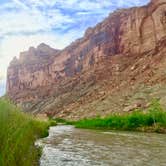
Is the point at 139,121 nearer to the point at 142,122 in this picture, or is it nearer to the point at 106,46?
the point at 142,122

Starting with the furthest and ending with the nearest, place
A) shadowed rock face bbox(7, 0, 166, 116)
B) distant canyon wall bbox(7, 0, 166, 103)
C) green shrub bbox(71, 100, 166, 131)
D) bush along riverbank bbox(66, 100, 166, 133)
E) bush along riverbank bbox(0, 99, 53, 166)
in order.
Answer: distant canyon wall bbox(7, 0, 166, 103) → shadowed rock face bbox(7, 0, 166, 116) → green shrub bbox(71, 100, 166, 131) → bush along riverbank bbox(66, 100, 166, 133) → bush along riverbank bbox(0, 99, 53, 166)

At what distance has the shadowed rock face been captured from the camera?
381 feet

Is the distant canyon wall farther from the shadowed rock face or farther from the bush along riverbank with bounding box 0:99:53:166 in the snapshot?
Result: the bush along riverbank with bounding box 0:99:53:166

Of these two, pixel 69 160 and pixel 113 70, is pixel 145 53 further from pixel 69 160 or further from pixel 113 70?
pixel 69 160

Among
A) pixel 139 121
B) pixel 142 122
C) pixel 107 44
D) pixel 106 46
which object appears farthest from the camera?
pixel 107 44

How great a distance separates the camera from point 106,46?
469ft

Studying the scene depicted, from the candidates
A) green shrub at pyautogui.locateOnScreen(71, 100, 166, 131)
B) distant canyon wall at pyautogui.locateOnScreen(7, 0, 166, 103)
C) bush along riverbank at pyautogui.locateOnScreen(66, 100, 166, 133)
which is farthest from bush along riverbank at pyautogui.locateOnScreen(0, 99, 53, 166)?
distant canyon wall at pyautogui.locateOnScreen(7, 0, 166, 103)

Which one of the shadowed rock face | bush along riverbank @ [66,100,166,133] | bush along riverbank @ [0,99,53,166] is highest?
the shadowed rock face

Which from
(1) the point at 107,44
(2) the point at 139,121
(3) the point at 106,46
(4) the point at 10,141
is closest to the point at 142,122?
(2) the point at 139,121

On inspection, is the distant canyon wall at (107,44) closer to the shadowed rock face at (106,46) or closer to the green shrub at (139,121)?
the shadowed rock face at (106,46)

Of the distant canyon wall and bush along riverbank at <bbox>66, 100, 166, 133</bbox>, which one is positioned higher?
the distant canyon wall

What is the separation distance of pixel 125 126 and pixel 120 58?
67318mm

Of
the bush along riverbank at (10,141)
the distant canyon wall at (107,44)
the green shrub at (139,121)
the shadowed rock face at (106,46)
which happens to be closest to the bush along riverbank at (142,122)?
the green shrub at (139,121)

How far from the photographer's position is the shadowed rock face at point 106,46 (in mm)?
116250
